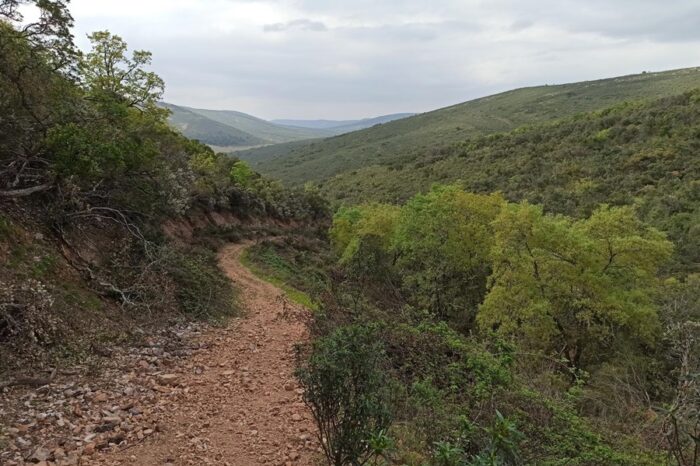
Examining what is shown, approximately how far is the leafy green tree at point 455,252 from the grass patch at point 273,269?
5916 mm

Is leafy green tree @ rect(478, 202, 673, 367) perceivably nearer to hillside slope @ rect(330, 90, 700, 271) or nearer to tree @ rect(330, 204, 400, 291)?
tree @ rect(330, 204, 400, 291)

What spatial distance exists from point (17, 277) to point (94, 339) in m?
1.90

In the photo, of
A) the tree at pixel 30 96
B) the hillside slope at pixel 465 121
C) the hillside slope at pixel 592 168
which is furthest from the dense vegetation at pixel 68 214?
the hillside slope at pixel 465 121

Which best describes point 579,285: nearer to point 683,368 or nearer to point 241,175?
point 683,368

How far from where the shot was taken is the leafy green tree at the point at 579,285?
54.3 ft

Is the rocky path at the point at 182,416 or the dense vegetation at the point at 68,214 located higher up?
the dense vegetation at the point at 68,214

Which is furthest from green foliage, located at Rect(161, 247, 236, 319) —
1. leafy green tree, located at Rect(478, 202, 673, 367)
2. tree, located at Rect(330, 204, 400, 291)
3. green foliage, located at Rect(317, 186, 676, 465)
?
leafy green tree, located at Rect(478, 202, 673, 367)

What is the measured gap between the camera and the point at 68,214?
39.2 feet

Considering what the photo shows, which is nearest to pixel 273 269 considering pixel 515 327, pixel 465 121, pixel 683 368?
pixel 515 327

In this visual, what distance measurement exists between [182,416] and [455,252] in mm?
16028

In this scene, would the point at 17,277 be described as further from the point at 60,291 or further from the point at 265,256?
the point at 265,256

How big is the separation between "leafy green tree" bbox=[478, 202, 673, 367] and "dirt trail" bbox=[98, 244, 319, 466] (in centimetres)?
882

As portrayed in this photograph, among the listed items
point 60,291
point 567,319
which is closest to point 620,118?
point 567,319

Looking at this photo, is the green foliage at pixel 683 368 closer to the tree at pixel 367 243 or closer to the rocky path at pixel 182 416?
the rocky path at pixel 182 416
